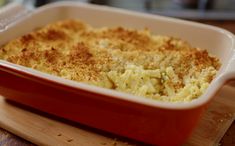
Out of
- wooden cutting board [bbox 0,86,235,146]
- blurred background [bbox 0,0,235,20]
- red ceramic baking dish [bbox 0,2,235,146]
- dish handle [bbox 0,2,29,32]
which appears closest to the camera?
red ceramic baking dish [bbox 0,2,235,146]

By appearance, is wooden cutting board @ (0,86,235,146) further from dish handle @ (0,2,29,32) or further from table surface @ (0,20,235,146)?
dish handle @ (0,2,29,32)

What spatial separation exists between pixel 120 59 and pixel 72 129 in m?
0.25

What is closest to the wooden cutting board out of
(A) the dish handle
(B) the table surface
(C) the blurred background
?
(B) the table surface

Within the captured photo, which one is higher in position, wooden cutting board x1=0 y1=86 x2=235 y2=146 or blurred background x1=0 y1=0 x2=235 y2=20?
blurred background x1=0 y1=0 x2=235 y2=20

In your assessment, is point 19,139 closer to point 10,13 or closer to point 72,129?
point 72,129

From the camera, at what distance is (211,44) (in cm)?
115

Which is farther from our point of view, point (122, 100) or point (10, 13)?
point (10, 13)

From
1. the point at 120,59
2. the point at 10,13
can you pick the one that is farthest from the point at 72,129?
the point at 10,13

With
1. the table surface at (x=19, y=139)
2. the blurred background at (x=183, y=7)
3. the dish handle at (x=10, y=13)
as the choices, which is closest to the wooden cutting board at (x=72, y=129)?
the table surface at (x=19, y=139)

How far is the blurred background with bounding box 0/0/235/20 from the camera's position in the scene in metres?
1.64

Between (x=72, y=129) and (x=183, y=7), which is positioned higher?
(x=183, y=7)

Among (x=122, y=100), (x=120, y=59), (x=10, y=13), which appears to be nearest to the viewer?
(x=122, y=100)

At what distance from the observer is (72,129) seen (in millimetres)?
942

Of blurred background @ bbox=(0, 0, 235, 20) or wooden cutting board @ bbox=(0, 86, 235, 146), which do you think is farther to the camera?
blurred background @ bbox=(0, 0, 235, 20)
